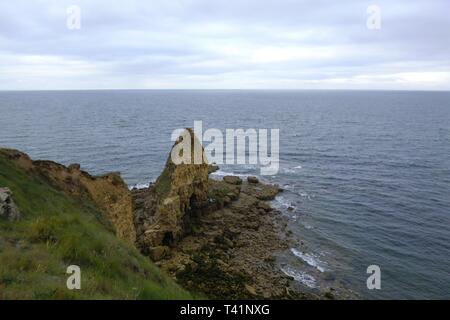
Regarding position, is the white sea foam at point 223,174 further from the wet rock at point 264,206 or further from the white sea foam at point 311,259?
the white sea foam at point 311,259

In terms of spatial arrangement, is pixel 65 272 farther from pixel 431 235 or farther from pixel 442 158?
pixel 442 158

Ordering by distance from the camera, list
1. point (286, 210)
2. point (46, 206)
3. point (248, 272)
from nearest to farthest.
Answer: point (46, 206) < point (248, 272) < point (286, 210)

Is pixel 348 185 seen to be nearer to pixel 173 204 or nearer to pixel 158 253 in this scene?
pixel 173 204

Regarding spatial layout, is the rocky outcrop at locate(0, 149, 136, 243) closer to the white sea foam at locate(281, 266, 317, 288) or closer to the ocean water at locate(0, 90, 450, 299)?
the white sea foam at locate(281, 266, 317, 288)

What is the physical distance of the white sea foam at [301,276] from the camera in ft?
112

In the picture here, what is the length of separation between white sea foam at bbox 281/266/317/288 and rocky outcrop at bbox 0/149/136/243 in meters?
15.3

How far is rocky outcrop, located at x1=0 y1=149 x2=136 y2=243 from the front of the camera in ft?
82.9

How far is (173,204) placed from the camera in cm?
3962

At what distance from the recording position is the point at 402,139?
10088cm

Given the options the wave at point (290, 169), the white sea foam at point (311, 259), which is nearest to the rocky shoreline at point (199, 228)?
the white sea foam at point (311, 259)

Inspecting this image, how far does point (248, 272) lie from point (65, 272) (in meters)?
26.0

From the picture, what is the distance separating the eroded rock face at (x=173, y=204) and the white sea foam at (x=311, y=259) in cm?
1265

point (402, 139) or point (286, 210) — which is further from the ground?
point (402, 139)
